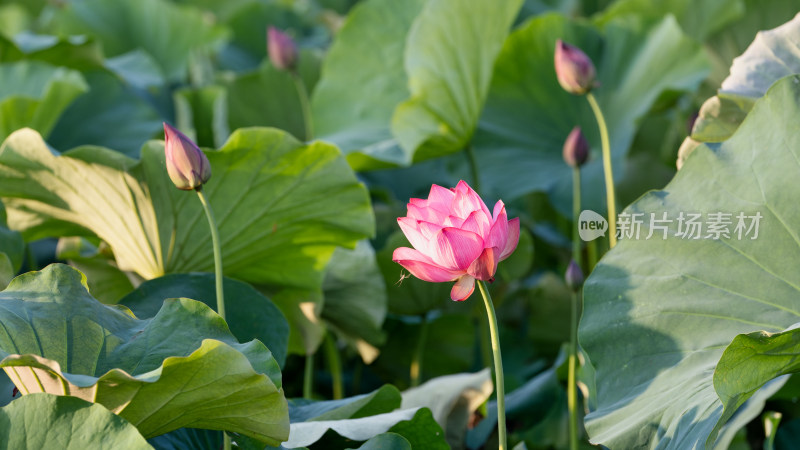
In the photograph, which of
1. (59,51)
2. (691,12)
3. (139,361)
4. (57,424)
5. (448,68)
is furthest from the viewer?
(691,12)

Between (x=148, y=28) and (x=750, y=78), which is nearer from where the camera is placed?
(x=750, y=78)

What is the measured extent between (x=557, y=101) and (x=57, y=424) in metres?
1.65

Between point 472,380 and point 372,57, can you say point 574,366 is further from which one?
point 372,57

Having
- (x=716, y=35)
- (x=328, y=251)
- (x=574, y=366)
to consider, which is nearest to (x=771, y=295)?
(x=574, y=366)

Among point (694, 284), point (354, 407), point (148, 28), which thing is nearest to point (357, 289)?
point (354, 407)

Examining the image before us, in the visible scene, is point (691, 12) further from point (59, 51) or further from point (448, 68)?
point (59, 51)

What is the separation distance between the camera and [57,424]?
34.2 inches

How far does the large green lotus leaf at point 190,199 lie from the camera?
1394 millimetres

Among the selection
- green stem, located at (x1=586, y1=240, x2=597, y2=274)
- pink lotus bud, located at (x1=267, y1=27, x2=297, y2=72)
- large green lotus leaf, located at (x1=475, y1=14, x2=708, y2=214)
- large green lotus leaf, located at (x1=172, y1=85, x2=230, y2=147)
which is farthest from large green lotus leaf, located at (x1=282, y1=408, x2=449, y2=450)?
large green lotus leaf, located at (x1=172, y1=85, x2=230, y2=147)

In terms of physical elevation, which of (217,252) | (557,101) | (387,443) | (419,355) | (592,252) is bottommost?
(419,355)

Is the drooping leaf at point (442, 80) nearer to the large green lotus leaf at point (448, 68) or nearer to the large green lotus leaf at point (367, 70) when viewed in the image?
the large green lotus leaf at point (448, 68)

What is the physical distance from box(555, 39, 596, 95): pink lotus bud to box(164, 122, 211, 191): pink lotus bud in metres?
0.63

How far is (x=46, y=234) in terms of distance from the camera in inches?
62.1

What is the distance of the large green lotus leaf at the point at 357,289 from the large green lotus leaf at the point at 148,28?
59.4 inches
